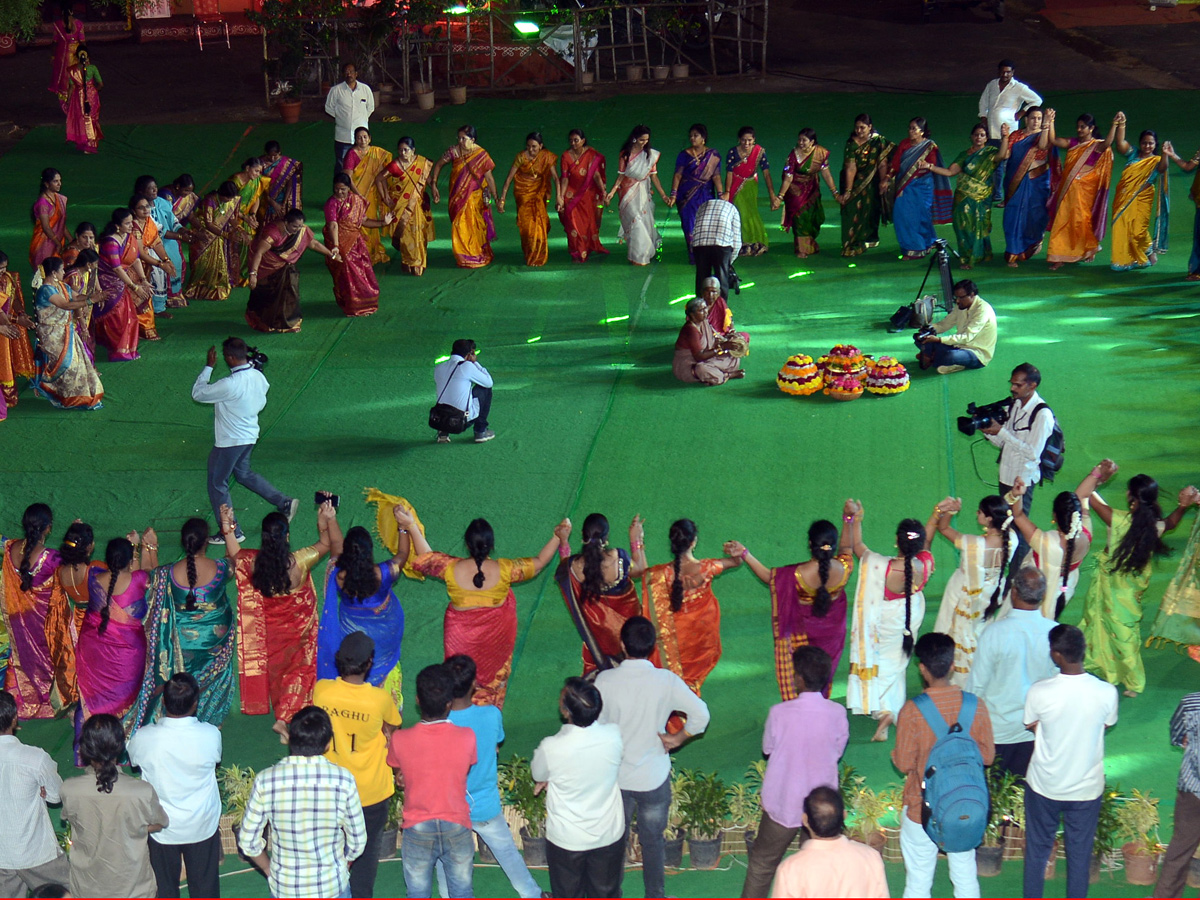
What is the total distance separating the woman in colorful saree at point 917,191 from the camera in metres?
13.9

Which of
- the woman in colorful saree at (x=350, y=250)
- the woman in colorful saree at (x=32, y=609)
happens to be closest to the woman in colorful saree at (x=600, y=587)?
the woman in colorful saree at (x=32, y=609)

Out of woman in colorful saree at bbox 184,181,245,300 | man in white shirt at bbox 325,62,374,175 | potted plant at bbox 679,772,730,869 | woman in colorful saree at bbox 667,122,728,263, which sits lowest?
potted plant at bbox 679,772,730,869

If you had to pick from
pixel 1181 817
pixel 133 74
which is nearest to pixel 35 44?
pixel 133 74

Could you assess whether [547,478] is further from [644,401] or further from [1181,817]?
[1181,817]

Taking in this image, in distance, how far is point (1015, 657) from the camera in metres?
6.30

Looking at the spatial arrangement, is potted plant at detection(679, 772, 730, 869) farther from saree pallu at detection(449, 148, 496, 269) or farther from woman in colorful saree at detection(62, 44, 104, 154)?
woman in colorful saree at detection(62, 44, 104, 154)

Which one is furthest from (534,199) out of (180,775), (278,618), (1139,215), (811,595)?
(180,775)

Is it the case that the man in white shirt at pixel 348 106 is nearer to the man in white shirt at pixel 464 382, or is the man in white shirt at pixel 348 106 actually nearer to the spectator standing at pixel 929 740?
the man in white shirt at pixel 464 382

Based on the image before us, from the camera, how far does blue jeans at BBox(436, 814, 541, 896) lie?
586 centimetres

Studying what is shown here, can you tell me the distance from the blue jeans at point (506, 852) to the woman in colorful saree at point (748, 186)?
9.14 m

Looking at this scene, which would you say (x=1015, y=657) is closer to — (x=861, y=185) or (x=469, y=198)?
(x=861, y=185)

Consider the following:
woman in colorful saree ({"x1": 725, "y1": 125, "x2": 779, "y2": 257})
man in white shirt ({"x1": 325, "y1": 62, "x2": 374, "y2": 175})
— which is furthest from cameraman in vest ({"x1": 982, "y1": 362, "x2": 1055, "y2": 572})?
man in white shirt ({"x1": 325, "y1": 62, "x2": 374, "y2": 175})

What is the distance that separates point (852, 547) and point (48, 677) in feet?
14.0

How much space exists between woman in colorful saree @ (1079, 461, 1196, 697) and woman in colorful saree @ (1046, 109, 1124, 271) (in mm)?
7025
